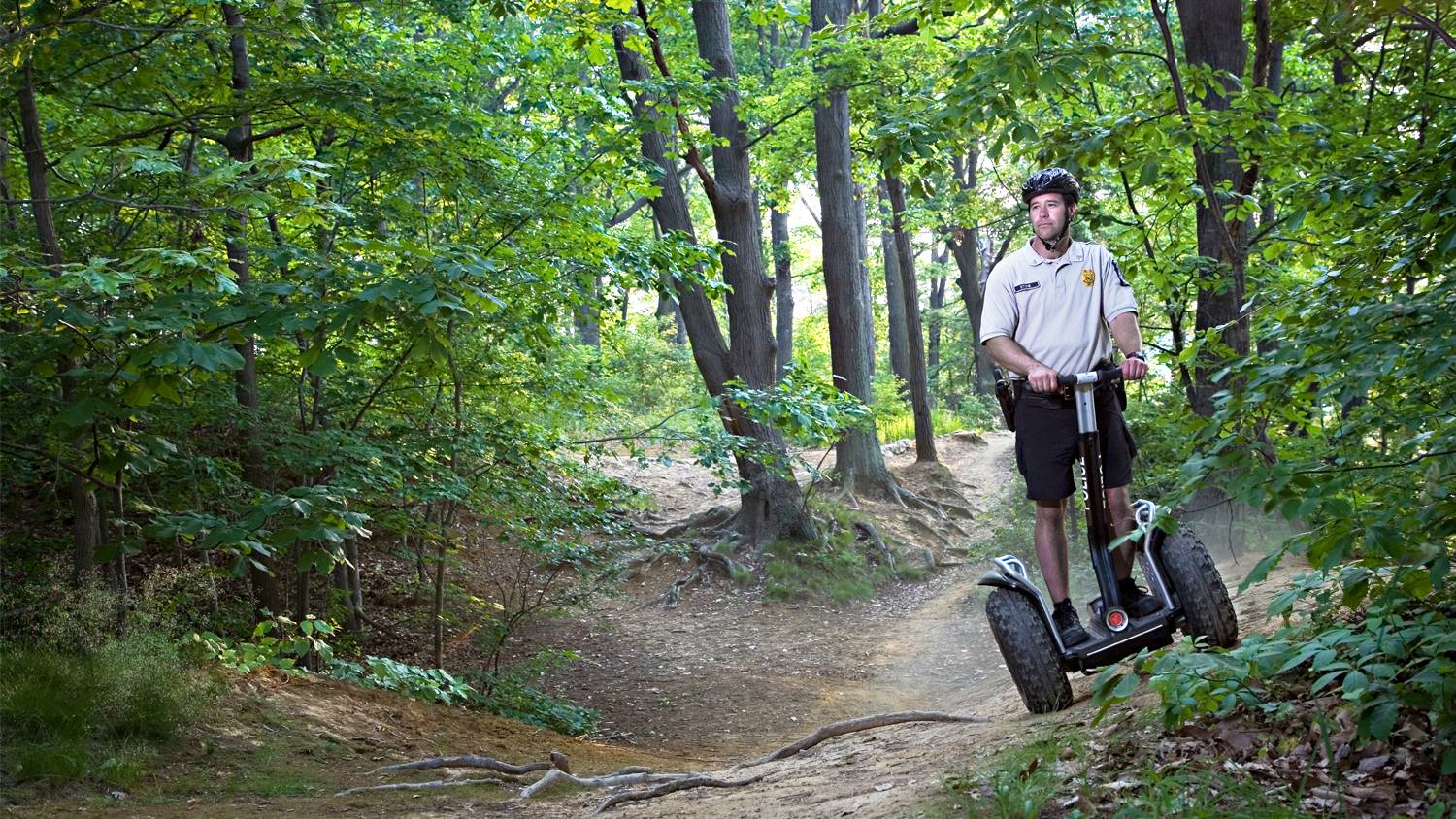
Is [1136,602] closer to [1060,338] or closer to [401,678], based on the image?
[1060,338]

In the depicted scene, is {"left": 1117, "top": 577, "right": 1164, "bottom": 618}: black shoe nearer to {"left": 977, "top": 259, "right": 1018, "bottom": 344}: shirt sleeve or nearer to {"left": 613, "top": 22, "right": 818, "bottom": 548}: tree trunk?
{"left": 977, "top": 259, "right": 1018, "bottom": 344}: shirt sleeve

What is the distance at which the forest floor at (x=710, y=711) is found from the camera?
4.35 meters

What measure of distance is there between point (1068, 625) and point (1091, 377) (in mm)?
1119

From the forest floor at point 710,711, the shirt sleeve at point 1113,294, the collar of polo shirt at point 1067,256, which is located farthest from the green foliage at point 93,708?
the shirt sleeve at point 1113,294

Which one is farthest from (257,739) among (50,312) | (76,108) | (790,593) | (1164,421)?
(790,593)

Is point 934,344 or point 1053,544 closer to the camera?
point 1053,544

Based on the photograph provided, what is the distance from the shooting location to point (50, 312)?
4004 millimetres

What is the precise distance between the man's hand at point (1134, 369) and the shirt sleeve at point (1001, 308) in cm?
53

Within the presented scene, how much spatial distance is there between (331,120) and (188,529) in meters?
2.39

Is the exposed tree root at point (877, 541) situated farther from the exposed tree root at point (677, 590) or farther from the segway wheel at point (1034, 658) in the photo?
the segway wheel at point (1034, 658)

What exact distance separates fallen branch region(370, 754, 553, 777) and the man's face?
370 centimetres

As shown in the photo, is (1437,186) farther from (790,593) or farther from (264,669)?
(790,593)

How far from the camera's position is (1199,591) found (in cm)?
431

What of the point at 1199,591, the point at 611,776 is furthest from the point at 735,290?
the point at 1199,591
